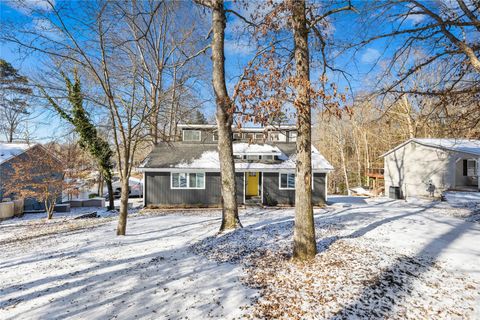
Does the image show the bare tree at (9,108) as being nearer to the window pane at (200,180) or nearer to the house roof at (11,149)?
the house roof at (11,149)

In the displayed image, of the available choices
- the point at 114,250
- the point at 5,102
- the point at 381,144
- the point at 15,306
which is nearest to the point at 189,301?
the point at 15,306

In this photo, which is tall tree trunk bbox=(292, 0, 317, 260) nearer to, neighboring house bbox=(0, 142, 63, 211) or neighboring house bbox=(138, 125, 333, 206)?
neighboring house bbox=(138, 125, 333, 206)

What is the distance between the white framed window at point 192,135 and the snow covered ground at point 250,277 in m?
11.8

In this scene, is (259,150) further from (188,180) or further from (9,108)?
(9,108)

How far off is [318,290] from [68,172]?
15519 millimetres

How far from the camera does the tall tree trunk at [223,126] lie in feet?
23.6

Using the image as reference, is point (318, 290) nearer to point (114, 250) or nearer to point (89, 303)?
point (89, 303)

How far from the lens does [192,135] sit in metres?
17.8

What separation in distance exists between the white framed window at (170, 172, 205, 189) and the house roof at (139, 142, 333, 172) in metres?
0.48

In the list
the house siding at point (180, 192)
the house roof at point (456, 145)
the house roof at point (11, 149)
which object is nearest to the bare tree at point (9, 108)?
the house roof at point (11, 149)

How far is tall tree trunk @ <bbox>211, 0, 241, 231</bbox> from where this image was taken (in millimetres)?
7191

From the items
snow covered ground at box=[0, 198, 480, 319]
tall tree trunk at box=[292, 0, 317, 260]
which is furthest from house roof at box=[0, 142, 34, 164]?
tall tree trunk at box=[292, 0, 317, 260]

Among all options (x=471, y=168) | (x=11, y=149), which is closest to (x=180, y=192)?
(x=11, y=149)

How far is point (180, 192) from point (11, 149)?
12385 millimetres
